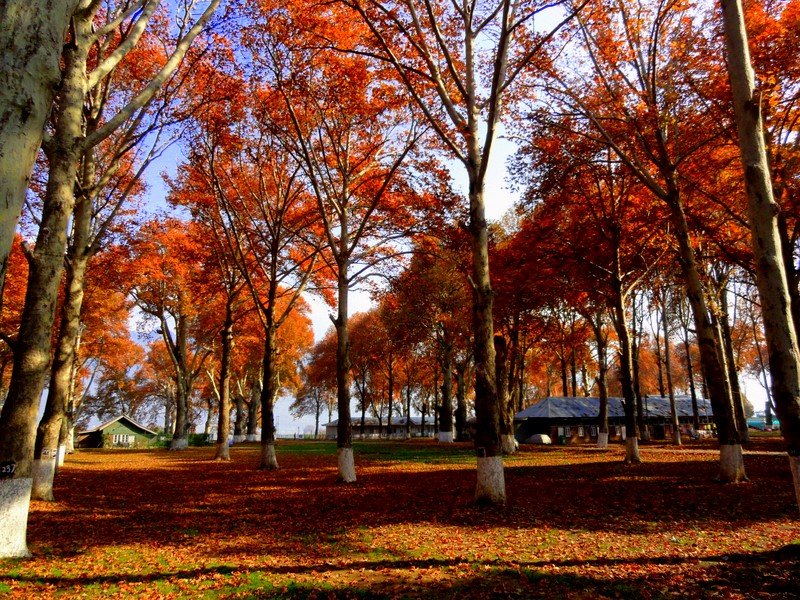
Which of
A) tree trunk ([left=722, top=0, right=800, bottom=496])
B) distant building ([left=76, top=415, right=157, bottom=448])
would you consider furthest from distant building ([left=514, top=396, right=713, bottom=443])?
distant building ([left=76, top=415, right=157, bottom=448])

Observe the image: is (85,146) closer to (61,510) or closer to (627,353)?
(61,510)

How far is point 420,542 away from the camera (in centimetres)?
655

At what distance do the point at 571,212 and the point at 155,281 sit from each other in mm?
24063

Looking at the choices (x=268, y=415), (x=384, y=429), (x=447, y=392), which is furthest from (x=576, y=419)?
(x=384, y=429)

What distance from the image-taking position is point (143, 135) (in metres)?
12.0

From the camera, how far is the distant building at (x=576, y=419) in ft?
123

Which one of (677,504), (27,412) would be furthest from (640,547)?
(27,412)

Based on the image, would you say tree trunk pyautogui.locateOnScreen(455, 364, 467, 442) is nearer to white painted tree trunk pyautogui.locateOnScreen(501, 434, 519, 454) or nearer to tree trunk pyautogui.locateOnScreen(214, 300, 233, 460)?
white painted tree trunk pyautogui.locateOnScreen(501, 434, 519, 454)

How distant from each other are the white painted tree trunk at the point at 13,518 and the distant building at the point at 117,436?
4106 cm

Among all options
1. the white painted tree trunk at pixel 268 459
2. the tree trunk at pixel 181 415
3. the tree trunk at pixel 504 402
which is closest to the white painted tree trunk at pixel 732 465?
the tree trunk at pixel 504 402

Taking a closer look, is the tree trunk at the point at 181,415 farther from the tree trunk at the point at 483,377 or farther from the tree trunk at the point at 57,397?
the tree trunk at the point at 483,377

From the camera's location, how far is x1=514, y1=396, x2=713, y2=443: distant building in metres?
37.6

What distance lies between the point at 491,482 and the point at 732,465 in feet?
22.1

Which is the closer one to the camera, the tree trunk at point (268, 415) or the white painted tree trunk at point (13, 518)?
the white painted tree trunk at point (13, 518)
